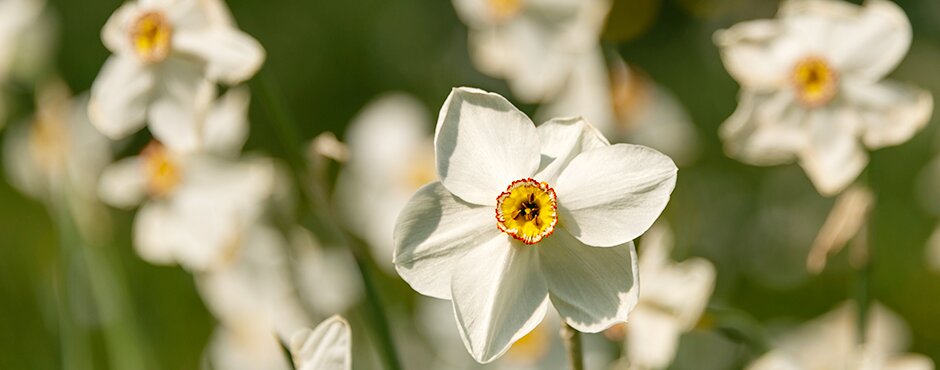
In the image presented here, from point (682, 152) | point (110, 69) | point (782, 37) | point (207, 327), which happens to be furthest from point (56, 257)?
point (782, 37)

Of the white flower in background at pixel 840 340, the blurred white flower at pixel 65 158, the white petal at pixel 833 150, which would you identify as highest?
the white petal at pixel 833 150

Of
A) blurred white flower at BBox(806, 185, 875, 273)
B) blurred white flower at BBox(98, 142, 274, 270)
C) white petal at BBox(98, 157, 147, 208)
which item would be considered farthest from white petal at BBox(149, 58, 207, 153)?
blurred white flower at BBox(806, 185, 875, 273)

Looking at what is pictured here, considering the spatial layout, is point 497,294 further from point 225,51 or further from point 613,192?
point 225,51

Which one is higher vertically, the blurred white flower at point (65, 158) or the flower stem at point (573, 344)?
the flower stem at point (573, 344)

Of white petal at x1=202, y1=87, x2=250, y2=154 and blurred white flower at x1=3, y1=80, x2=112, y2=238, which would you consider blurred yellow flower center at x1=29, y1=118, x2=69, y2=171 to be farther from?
white petal at x1=202, y1=87, x2=250, y2=154

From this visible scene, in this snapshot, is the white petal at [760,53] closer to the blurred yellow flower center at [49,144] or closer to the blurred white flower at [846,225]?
the blurred white flower at [846,225]

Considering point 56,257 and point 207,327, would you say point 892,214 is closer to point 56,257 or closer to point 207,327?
point 207,327

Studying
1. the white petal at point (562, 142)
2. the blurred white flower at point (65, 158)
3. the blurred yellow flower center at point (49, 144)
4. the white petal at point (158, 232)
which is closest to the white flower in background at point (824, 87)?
the white petal at point (562, 142)
